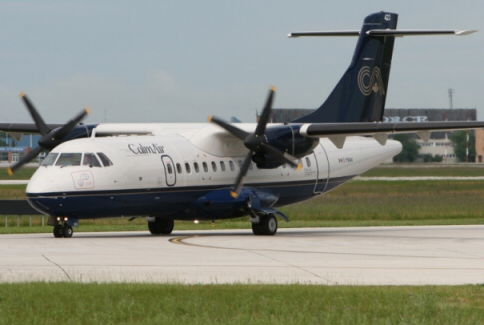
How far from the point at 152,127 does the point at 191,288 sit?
57.6 feet

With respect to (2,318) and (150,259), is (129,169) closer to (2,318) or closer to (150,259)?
(150,259)

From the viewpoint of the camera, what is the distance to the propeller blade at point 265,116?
26328 mm

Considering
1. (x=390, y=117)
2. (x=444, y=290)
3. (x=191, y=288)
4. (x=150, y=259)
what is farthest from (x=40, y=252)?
Result: (x=390, y=117)

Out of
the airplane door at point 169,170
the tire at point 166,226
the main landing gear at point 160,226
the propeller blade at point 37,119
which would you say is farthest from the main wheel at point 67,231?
the propeller blade at point 37,119

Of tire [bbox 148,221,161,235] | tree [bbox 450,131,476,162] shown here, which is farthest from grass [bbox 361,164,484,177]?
tree [bbox 450,131,476,162]

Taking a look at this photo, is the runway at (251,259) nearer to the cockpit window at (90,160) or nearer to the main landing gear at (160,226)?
the main landing gear at (160,226)

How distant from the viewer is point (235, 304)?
12.3 metres

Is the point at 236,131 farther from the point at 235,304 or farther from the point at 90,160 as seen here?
the point at 235,304

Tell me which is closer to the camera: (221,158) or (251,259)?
(251,259)

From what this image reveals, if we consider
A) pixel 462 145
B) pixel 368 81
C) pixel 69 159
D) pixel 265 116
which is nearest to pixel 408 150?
pixel 462 145

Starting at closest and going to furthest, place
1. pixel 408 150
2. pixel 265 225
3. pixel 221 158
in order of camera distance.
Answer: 1. pixel 265 225
2. pixel 221 158
3. pixel 408 150

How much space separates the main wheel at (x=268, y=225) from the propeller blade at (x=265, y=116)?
3100mm

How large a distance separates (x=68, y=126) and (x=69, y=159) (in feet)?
11.6

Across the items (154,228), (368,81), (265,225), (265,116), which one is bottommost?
(154,228)
